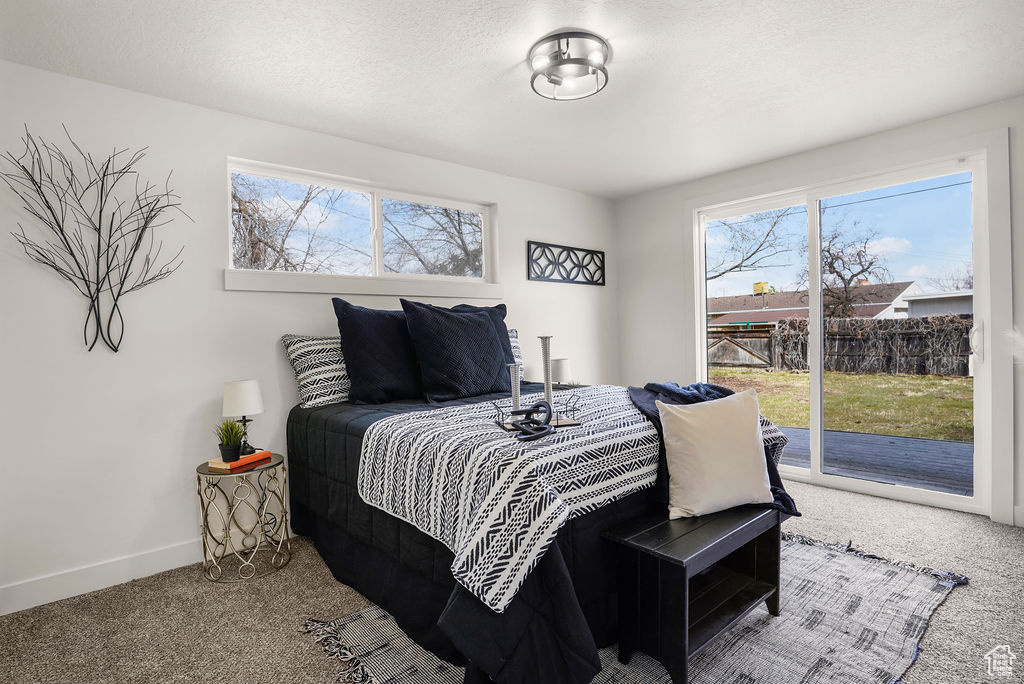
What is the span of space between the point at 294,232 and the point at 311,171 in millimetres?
371

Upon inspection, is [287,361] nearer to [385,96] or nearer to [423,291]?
[423,291]

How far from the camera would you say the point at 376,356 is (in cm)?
269

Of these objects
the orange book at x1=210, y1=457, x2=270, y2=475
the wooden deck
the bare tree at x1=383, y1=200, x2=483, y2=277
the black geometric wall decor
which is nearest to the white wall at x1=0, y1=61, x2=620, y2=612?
the orange book at x1=210, y1=457, x2=270, y2=475

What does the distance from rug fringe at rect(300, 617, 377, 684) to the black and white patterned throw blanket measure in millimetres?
469

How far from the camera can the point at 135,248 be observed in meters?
2.43

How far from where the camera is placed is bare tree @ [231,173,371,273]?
2881 millimetres

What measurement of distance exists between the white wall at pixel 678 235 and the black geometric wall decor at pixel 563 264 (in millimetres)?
331

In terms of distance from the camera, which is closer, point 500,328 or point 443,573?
point 443,573

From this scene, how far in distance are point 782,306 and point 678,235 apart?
1.02 meters

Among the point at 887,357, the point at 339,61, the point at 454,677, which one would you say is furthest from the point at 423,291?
the point at 887,357

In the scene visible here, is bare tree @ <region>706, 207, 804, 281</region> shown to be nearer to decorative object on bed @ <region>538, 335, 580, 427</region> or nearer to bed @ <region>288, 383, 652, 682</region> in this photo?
bed @ <region>288, 383, 652, 682</region>

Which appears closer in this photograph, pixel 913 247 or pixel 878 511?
pixel 878 511

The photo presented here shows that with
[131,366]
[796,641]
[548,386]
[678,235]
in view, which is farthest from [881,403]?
[131,366]

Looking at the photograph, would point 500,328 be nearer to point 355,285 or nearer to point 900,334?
point 355,285
